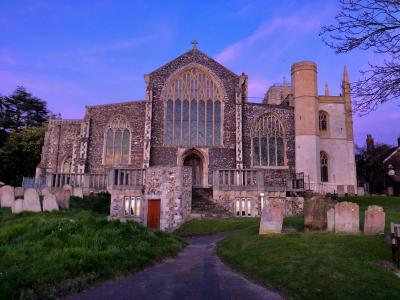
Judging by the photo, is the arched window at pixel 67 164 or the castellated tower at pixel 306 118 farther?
the arched window at pixel 67 164

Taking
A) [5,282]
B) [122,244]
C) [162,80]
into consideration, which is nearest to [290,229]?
[122,244]

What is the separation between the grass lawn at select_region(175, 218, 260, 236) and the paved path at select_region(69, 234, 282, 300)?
27.1ft

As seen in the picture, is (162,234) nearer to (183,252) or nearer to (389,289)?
(183,252)

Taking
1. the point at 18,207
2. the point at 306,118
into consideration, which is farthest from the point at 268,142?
the point at 18,207

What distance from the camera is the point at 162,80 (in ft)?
111

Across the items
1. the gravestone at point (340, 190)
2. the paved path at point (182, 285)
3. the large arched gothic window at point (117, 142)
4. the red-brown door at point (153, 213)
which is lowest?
the paved path at point (182, 285)

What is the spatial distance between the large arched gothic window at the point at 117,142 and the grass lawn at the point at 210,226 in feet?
46.1

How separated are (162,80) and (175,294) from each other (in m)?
27.7

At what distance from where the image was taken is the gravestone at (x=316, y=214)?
13.4m

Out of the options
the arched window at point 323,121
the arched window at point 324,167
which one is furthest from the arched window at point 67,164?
the arched window at point 323,121

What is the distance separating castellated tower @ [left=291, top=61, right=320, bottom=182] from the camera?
32156mm

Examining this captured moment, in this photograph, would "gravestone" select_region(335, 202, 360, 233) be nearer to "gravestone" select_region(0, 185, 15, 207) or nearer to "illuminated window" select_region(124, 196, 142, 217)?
"illuminated window" select_region(124, 196, 142, 217)

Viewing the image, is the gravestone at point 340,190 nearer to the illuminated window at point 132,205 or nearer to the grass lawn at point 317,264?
the illuminated window at point 132,205

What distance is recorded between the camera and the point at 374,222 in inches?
491
